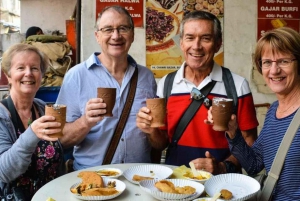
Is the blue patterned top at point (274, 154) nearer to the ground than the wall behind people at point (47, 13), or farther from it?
nearer to the ground

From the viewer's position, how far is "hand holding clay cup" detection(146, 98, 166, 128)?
103 inches

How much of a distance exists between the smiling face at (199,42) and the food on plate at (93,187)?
123cm

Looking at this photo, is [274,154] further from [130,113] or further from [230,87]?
[130,113]

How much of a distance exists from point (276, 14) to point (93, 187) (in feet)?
14.6

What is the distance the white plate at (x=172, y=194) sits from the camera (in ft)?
6.84

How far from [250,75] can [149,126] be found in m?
3.31

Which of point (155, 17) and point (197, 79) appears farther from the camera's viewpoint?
point (155, 17)

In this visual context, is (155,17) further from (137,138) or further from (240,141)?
(240,141)

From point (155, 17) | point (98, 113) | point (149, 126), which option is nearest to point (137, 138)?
point (149, 126)

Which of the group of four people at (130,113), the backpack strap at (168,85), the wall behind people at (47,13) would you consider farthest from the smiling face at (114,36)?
the wall behind people at (47,13)

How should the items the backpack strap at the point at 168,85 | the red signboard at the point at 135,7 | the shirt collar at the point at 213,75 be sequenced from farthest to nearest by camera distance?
1. the red signboard at the point at 135,7
2. the backpack strap at the point at 168,85
3. the shirt collar at the point at 213,75

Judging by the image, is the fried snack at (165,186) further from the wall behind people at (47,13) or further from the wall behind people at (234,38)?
the wall behind people at (47,13)

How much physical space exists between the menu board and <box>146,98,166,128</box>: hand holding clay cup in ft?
11.3

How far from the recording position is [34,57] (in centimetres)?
300
